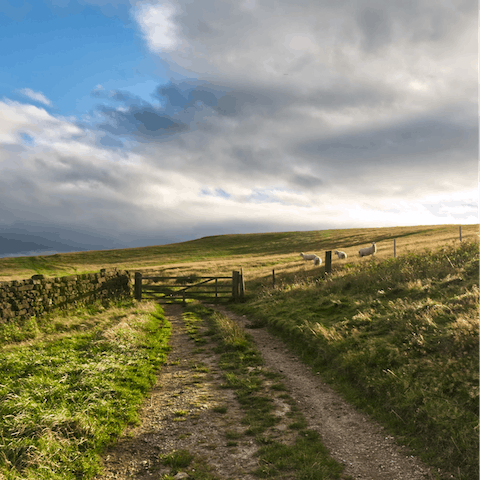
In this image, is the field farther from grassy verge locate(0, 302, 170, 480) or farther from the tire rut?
the tire rut

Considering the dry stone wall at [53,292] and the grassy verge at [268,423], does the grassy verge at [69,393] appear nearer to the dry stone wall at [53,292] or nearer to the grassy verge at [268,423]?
the dry stone wall at [53,292]

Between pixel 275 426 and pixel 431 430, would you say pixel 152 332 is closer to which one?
pixel 275 426

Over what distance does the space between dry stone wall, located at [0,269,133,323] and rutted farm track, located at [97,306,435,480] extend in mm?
9338

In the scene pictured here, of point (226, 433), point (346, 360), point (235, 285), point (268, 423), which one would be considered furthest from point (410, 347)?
point (235, 285)

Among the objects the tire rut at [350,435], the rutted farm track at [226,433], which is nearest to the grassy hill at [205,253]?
the tire rut at [350,435]

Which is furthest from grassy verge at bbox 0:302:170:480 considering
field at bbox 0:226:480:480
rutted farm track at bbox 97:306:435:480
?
rutted farm track at bbox 97:306:435:480

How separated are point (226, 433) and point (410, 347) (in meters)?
5.29

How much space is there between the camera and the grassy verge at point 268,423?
5527 millimetres

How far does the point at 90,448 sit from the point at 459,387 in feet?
23.2

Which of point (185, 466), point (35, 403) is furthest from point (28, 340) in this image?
point (185, 466)

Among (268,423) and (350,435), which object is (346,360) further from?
(268,423)

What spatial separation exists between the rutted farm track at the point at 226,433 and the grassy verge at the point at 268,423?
12 cm

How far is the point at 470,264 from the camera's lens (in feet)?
49.7

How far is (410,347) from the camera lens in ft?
29.2
